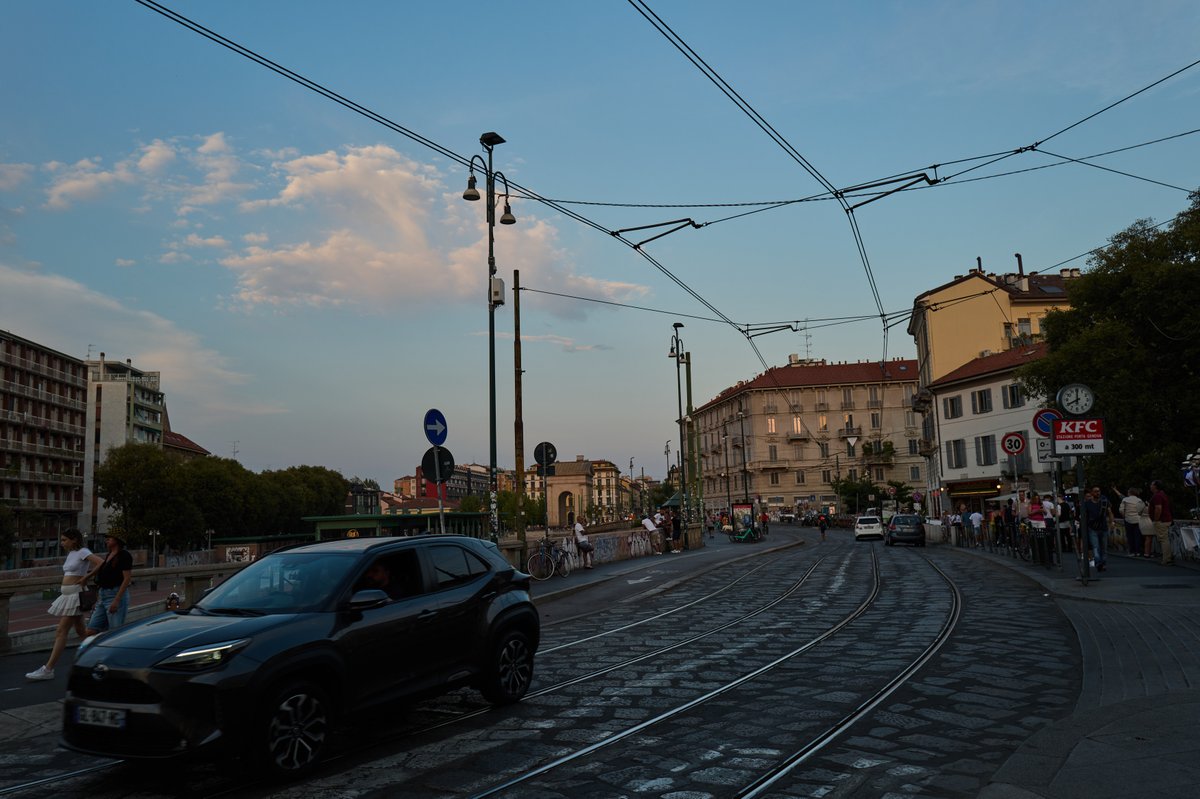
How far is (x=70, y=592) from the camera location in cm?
1032

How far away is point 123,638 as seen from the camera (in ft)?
19.6

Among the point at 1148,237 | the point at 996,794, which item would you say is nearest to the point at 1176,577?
the point at 996,794

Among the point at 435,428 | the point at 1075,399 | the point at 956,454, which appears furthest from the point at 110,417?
the point at 1075,399

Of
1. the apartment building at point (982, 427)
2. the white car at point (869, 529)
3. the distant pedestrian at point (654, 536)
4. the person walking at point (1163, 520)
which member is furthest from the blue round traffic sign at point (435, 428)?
the apartment building at point (982, 427)

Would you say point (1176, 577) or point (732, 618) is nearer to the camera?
point (732, 618)

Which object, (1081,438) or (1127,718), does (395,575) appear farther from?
(1081,438)

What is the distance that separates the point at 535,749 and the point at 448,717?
4.86 feet

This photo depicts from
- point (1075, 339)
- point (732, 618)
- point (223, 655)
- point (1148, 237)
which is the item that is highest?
point (1148, 237)

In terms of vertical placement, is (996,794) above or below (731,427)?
below

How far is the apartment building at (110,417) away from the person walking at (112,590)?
99939 mm

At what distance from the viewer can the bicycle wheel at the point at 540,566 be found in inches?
919

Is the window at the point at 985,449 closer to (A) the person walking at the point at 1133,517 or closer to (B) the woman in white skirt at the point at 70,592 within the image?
(A) the person walking at the point at 1133,517

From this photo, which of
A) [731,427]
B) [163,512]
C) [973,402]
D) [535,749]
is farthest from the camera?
[731,427]

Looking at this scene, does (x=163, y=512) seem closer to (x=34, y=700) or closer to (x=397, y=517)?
(x=397, y=517)
